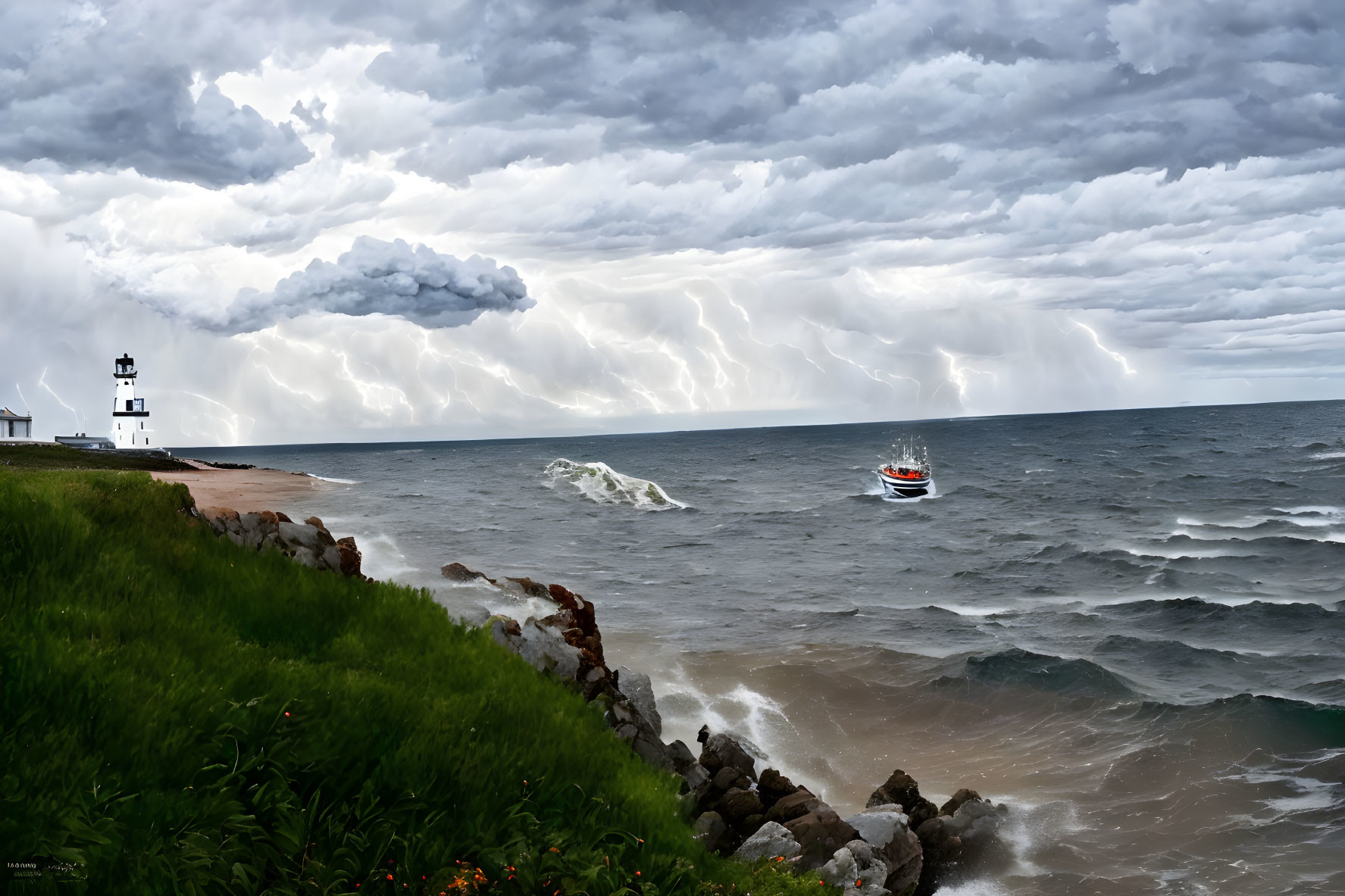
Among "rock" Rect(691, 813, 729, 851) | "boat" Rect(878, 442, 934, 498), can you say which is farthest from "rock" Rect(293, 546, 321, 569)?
"boat" Rect(878, 442, 934, 498)

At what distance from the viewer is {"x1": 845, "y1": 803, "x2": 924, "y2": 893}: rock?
33.8ft

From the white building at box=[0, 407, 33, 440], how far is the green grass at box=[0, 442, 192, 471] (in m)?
9.08

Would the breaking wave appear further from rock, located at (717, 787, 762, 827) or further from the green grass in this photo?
the green grass

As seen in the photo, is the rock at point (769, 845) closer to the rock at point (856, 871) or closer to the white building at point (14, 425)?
the rock at point (856, 871)

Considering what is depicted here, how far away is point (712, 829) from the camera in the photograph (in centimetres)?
856

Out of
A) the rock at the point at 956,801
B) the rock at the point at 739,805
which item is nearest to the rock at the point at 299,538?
the rock at the point at 739,805

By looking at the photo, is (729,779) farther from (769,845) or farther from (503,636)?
(503,636)

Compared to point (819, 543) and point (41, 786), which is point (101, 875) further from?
point (819, 543)

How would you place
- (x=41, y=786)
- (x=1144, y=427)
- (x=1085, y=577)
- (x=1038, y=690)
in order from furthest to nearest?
(x=1144, y=427), (x=1085, y=577), (x=1038, y=690), (x=41, y=786)

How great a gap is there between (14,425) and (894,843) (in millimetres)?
109756

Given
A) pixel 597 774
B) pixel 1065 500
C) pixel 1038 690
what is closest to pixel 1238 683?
pixel 1038 690

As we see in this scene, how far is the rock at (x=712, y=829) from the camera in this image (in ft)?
25.7

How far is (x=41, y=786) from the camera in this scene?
14.6 feet

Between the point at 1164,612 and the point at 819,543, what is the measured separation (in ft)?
58.2
